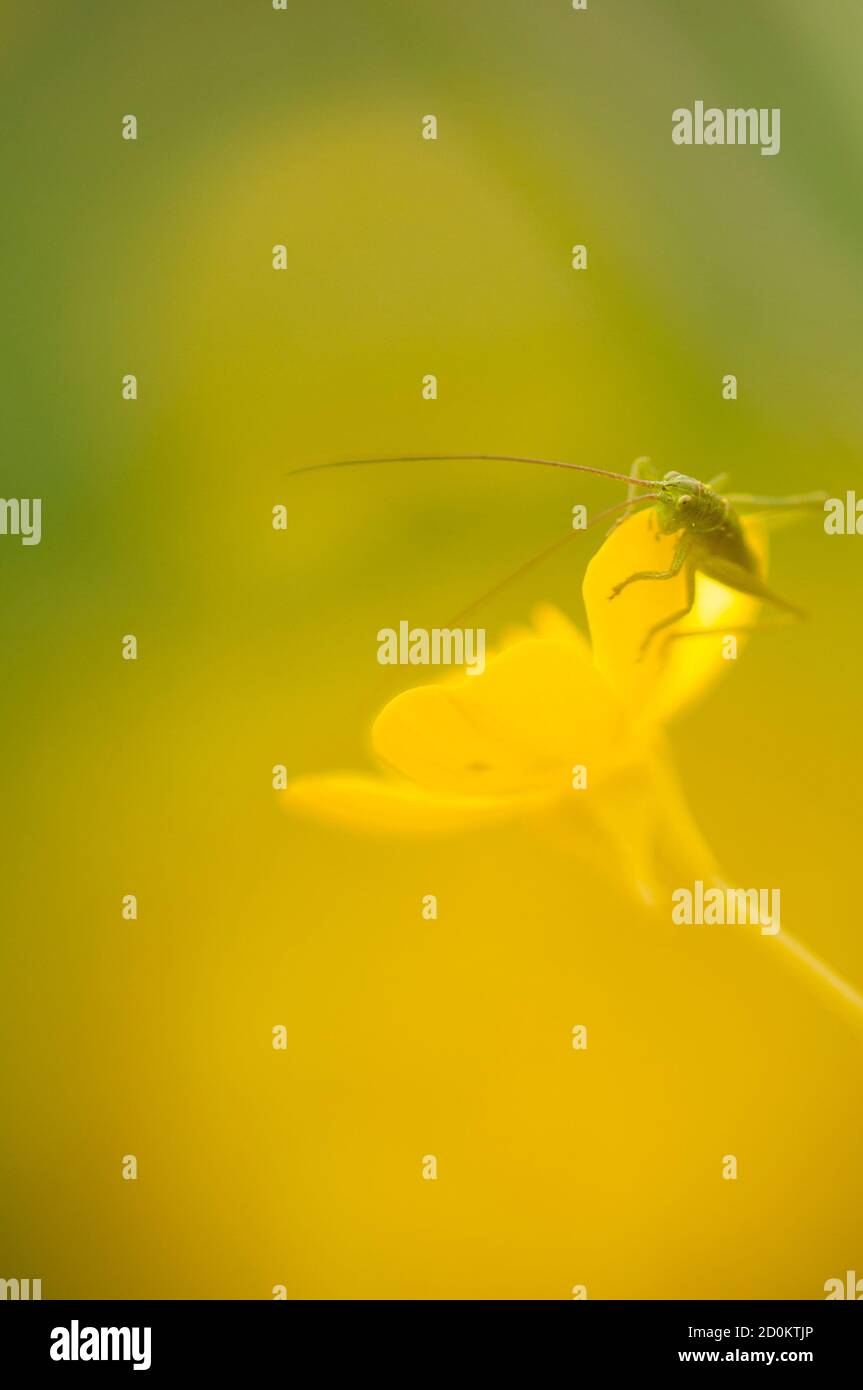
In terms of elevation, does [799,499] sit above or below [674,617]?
above

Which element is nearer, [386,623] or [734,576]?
[734,576]

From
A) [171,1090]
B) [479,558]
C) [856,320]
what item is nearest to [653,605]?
[479,558]

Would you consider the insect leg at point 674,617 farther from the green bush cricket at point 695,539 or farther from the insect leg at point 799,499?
the insect leg at point 799,499

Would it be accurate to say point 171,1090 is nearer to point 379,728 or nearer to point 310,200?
point 379,728

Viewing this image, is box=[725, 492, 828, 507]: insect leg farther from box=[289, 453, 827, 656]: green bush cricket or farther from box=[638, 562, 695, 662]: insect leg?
box=[638, 562, 695, 662]: insect leg

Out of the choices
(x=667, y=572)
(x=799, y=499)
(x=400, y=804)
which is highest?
(x=799, y=499)

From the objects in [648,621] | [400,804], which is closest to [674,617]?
[648,621]

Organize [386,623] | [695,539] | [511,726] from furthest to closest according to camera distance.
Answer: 1. [386,623]
2. [695,539]
3. [511,726]

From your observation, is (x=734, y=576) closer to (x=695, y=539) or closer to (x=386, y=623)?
(x=695, y=539)

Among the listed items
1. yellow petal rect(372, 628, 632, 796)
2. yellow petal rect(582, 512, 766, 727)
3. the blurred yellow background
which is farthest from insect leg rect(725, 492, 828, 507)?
yellow petal rect(372, 628, 632, 796)
